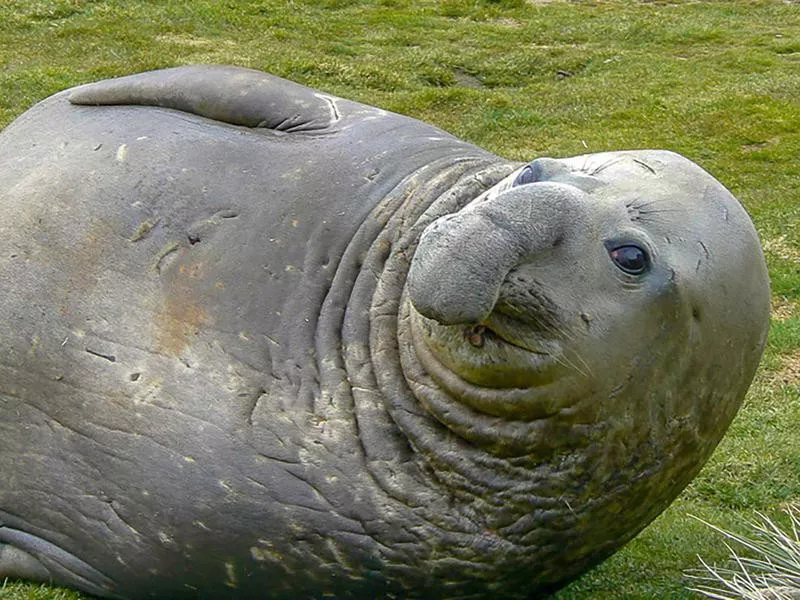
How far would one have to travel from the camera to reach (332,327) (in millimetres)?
3301

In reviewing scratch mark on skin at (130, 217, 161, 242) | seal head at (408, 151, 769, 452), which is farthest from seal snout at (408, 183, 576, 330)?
scratch mark on skin at (130, 217, 161, 242)

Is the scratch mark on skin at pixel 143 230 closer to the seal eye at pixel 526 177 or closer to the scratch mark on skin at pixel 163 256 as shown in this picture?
the scratch mark on skin at pixel 163 256

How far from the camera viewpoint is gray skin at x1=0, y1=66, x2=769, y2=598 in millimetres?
2857

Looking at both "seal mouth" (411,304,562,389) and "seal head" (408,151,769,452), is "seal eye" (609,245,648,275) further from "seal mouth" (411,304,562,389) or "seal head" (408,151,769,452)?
"seal mouth" (411,304,562,389)

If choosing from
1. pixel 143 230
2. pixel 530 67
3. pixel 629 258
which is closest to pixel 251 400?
pixel 143 230

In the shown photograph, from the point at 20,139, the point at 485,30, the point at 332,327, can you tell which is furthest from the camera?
the point at 485,30

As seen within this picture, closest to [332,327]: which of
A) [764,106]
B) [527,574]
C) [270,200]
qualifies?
[270,200]

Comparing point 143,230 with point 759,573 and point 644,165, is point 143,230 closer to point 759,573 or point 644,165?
point 644,165

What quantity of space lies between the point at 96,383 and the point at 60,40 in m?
9.08

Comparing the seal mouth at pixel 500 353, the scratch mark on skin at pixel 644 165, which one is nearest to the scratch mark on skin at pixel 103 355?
the seal mouth at pixel 500 353

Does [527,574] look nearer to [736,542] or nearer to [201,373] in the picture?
[201,373]

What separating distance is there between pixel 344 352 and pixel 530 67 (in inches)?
382

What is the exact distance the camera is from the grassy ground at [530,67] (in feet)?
31.4

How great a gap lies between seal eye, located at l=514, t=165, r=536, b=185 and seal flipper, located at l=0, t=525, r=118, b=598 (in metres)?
1.52
